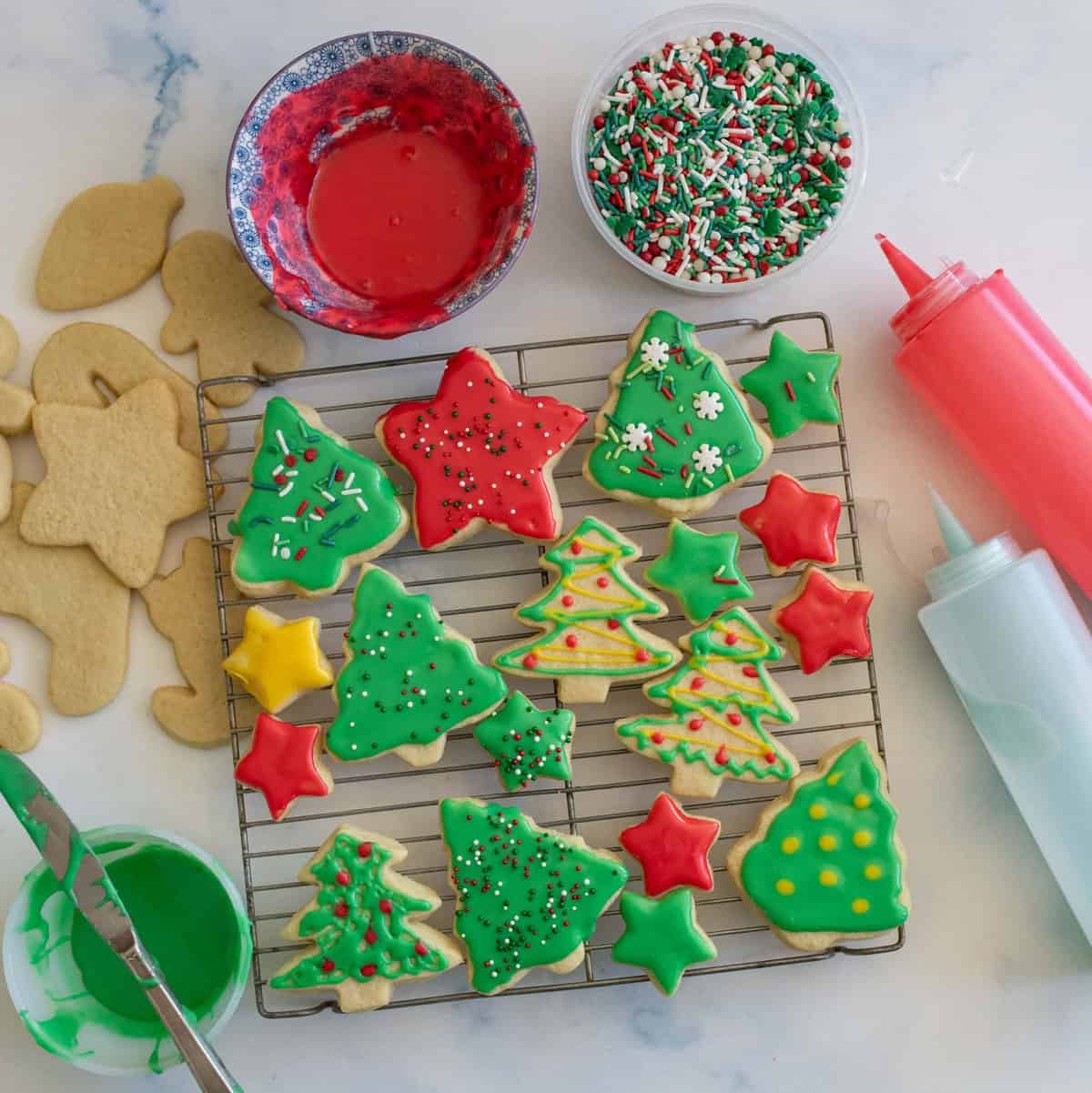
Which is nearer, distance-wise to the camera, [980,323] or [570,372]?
[980,323]

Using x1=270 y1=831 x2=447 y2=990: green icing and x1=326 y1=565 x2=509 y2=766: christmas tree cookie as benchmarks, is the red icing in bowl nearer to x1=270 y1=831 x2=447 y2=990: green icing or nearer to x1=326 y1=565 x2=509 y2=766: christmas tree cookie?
x1=326 y1=565 x2=509 y2=766: christmas tree cookie

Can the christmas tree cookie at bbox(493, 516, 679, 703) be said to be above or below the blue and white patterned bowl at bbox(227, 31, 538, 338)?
below

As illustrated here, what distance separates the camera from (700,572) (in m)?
1.36

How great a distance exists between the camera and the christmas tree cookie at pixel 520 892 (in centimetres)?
134

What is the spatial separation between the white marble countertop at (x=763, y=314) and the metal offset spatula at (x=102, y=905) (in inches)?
5.4

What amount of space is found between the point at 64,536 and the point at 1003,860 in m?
1.28

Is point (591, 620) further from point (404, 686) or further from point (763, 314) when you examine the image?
point (763, 314)

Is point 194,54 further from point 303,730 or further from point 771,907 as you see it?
point 771,907

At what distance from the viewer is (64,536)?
141 cm

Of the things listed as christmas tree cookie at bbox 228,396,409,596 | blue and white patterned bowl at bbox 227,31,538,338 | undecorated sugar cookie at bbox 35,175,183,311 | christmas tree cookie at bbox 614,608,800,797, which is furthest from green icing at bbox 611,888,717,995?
undecorated sugar cookie at bbox 35,175,183,311

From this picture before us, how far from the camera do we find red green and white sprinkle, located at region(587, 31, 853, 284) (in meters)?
1.35

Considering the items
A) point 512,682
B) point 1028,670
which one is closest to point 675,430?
point 512,682

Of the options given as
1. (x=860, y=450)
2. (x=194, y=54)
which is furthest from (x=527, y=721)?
(x=194, y=54)

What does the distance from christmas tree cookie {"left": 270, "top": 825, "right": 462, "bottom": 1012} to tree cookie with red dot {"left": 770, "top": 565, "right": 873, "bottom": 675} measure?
55 centimetres
